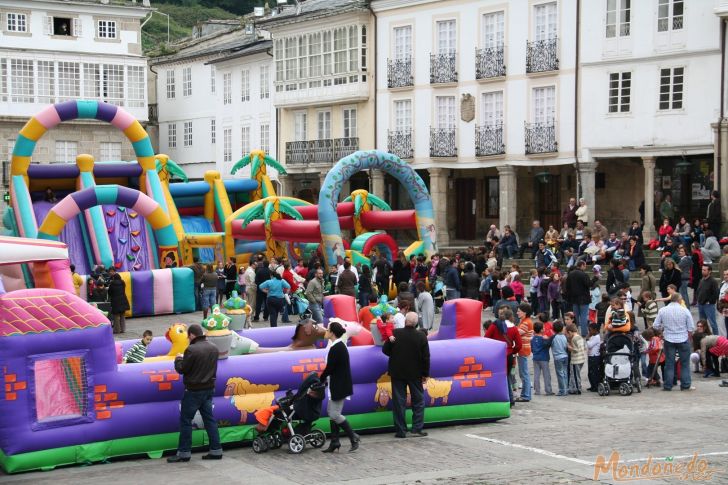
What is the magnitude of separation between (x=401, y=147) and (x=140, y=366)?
103ft

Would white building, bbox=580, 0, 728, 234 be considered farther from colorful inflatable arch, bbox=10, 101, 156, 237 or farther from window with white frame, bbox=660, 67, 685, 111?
colorful inflatable arch, bbox=10, 101, 156, 237

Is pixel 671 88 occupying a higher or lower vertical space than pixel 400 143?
higher

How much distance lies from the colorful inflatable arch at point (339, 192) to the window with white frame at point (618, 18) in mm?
8173

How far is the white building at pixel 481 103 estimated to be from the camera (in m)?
40.4

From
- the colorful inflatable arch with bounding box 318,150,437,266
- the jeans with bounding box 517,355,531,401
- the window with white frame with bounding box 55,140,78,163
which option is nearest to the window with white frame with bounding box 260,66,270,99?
the window with white frame with bounding box 55,140,78,163

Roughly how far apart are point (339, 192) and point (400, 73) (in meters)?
13.0

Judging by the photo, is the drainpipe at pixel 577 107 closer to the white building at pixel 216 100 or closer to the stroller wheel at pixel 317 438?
the white building at pixel 216 100

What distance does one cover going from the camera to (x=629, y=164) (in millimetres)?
40531

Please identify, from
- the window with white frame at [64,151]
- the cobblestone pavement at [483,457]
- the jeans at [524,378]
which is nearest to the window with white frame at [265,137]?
the window with white frame at [64,151]

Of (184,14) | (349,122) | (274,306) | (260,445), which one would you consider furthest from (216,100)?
(260,445)

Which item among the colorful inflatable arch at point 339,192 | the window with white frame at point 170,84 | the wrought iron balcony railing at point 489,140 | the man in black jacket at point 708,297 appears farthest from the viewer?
the window with white frame at point 170,84

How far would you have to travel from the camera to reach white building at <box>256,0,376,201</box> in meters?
47.2

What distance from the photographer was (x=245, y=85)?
55.0 m

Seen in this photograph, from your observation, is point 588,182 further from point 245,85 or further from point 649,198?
point 245,85
